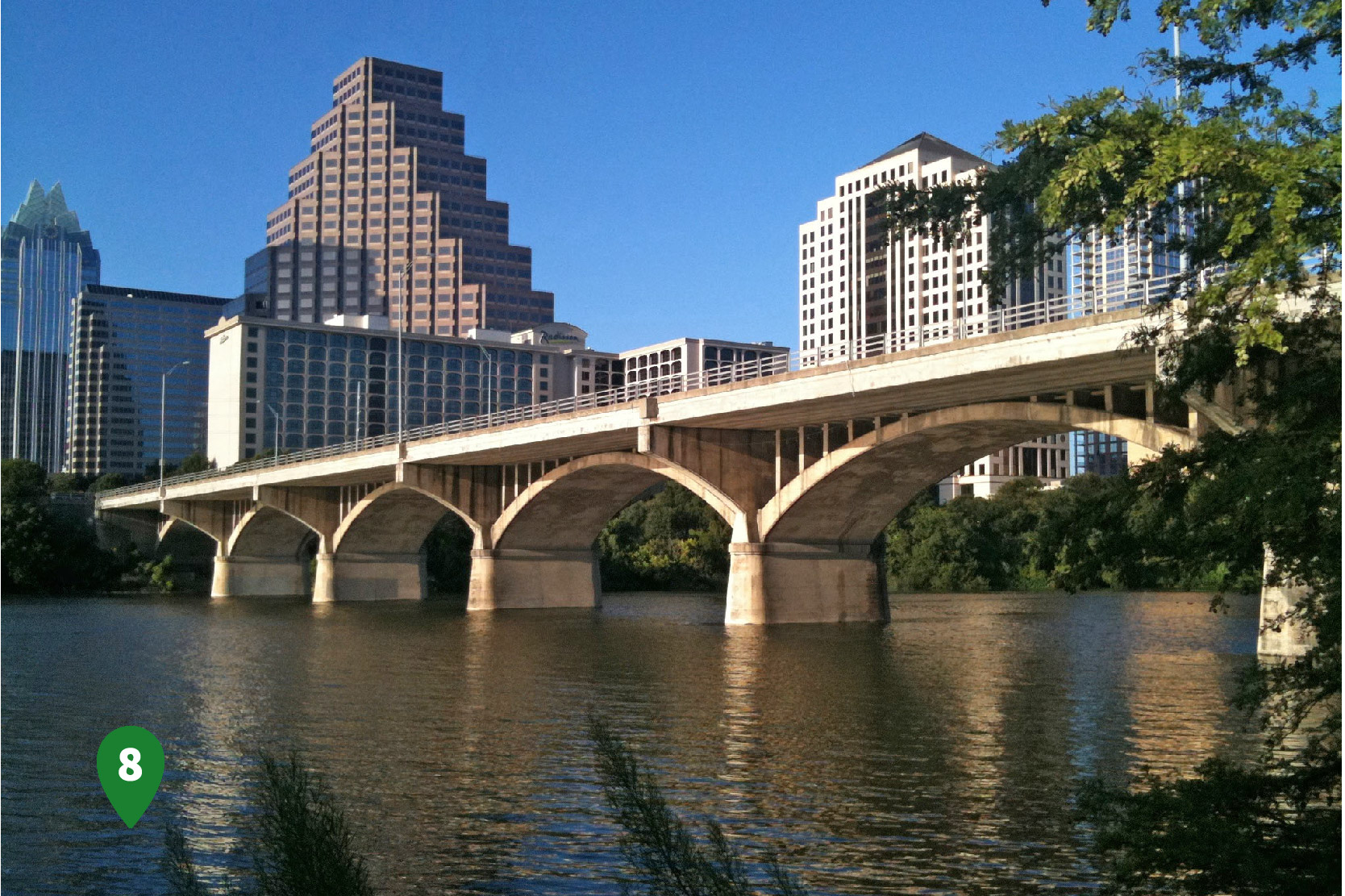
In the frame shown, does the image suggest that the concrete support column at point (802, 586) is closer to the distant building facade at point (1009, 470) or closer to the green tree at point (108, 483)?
the distant building facade at point (1009, 470)

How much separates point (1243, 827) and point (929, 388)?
33359 mm

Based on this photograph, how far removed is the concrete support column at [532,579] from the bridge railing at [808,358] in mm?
7683

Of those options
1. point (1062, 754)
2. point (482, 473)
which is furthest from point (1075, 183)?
point (482, 473)

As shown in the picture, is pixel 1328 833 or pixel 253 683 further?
pixel 253 683

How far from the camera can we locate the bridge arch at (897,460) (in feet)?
137

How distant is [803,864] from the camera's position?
14.1m

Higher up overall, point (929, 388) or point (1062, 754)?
point (929, 388)

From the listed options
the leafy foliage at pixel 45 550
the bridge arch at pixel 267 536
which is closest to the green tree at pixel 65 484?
the leafy foliage at pixel 45 550

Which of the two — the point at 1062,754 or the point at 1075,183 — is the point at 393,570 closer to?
the point at 1062,754

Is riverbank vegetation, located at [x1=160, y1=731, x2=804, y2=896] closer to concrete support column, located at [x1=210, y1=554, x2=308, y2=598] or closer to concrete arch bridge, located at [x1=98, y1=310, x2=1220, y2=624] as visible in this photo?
concrete arch bridge, located at [x1=98, y1=310, x2=1220, y2=624]

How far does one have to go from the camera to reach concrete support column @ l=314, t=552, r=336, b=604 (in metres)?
88.6

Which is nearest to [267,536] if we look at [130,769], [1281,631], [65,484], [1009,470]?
[65,484]

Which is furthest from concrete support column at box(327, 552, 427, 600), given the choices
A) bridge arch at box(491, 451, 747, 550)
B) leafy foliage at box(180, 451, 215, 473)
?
leafy foliage at box(180, 451, 215, 473)

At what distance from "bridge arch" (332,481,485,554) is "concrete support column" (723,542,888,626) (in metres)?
27.5
